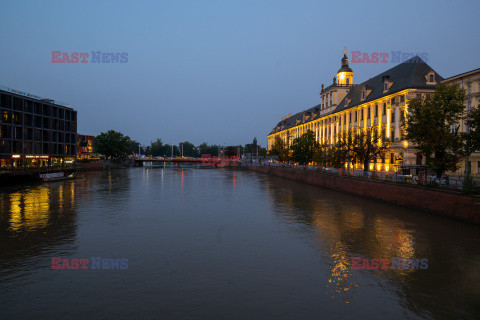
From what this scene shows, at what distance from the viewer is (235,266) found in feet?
57.1

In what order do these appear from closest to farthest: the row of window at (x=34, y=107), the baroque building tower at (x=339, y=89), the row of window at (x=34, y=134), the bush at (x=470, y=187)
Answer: the bush at (x=470, y=187)
the row of window at (x=34, y=107)
the row of window at (x=34, y=134)
the baroque building tower at (x=339, y=89)

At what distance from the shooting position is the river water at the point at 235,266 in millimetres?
12750

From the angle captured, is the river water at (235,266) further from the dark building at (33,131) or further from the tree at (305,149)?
the tree at (305,149)

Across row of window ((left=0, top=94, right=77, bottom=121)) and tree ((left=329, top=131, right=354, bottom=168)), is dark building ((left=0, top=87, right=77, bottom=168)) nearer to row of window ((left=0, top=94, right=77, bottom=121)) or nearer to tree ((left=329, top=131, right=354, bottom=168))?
row of window ((left=0, top=94, right=77, bottom=121))

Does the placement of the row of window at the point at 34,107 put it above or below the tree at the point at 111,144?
above

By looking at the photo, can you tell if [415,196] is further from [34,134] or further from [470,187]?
[34,134]

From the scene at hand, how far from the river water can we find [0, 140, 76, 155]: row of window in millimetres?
46163

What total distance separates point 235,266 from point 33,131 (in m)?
80.2

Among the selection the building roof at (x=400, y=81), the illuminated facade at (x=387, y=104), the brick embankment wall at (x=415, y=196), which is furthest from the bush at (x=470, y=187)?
the building roof at (x=400, y=81)

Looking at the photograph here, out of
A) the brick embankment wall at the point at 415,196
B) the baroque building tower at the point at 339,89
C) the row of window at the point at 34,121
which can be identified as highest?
the baroque building tower at the point at 339,89

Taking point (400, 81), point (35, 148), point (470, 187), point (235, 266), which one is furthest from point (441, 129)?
point (35, 148)

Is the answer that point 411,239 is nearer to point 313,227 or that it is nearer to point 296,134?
point 313,227

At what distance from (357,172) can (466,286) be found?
3591 cm

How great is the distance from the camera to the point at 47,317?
11914mm
